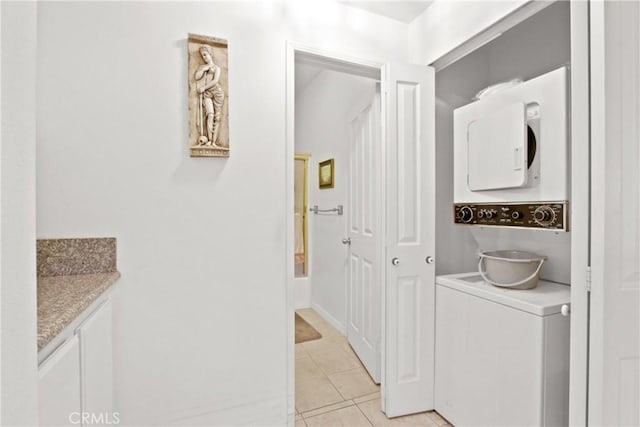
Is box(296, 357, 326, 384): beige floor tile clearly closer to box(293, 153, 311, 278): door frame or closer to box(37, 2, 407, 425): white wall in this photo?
box(37, 2, 407, 425): white wall

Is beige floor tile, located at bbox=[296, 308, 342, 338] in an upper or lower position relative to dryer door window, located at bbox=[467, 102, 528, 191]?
lower

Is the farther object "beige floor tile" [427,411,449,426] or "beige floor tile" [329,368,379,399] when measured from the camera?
"beige floor tile" [329,368,379,399]

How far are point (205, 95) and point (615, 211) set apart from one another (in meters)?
1.79

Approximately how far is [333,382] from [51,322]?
195cm

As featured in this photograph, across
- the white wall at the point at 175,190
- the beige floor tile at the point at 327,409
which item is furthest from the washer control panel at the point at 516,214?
the beige floor tile at the point at 327,409

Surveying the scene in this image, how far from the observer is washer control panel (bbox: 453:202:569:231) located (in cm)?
141

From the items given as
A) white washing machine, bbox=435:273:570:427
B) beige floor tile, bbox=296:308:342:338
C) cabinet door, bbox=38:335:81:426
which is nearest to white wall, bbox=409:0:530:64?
white washing machine, bbox=435:273:570:427

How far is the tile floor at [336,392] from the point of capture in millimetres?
1894

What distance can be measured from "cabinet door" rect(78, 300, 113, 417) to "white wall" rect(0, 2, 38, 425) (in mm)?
729

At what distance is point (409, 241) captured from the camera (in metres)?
1.97

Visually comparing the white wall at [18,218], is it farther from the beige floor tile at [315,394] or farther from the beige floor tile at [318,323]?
the beige floor tile at [318,323]

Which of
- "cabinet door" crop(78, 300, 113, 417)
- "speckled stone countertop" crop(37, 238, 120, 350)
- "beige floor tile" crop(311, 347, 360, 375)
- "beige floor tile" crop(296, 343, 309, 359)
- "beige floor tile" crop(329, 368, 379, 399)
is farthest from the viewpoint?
"beige floor tile" crop(296, 343, 309, 359)

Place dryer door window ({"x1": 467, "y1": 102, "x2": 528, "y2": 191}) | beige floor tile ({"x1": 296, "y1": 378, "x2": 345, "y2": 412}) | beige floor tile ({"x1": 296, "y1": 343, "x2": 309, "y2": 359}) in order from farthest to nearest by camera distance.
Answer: beige floor tile ({"x1": 296, "y1": 343, "x2": 309, "y2": 359})
beige floor tile ({"x1": 296, "y1": 378, "x2": 345, "y2": 412})
dryer door window ({"x1": 467, "y1": 102, "x2": 528, "y2": 191})

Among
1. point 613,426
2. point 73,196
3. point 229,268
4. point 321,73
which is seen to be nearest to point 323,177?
point 321,73
